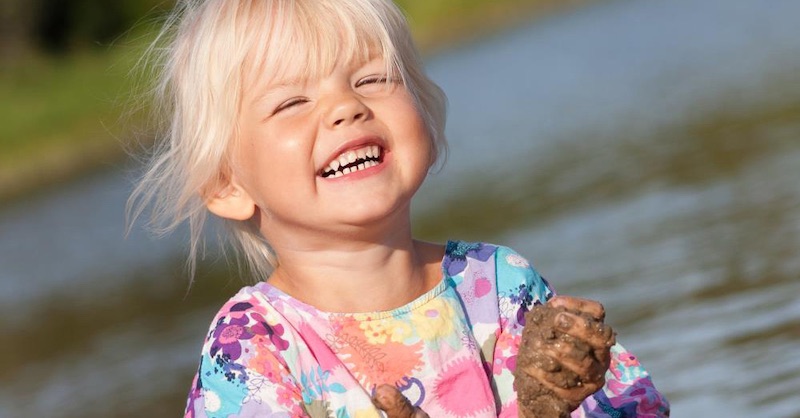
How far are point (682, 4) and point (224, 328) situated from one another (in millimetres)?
13782

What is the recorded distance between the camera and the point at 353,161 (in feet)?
9.25

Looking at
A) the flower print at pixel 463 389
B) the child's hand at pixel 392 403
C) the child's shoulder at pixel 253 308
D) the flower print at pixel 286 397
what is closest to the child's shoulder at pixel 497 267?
the flower print at pixel 463 389

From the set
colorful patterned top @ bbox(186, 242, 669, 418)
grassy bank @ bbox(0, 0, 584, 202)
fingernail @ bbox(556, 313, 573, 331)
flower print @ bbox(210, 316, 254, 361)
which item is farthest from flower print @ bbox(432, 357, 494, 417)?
grassy bank @ bbox(0, 0, 584, 202)

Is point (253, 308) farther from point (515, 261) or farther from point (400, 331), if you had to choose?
point (515, 261)

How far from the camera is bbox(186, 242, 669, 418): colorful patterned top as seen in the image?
2766mm

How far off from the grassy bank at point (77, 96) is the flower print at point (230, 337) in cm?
1287

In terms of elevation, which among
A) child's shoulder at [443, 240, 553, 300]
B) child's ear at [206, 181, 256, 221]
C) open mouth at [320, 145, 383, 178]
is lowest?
child's shoulder at [443, 240, 553, 300]

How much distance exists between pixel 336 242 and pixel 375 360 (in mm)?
232

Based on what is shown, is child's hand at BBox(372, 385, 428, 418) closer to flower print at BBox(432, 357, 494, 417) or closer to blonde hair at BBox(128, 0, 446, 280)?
flower print at BBox(432, 357, 494, 417)

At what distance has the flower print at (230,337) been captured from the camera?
9.16ft

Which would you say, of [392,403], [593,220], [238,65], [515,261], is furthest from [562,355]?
[593,220]

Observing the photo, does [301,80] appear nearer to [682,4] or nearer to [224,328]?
[224,328]

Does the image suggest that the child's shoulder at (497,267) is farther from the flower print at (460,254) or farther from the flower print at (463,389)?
the flower print at (463,389)

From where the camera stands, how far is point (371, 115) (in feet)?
9.27
